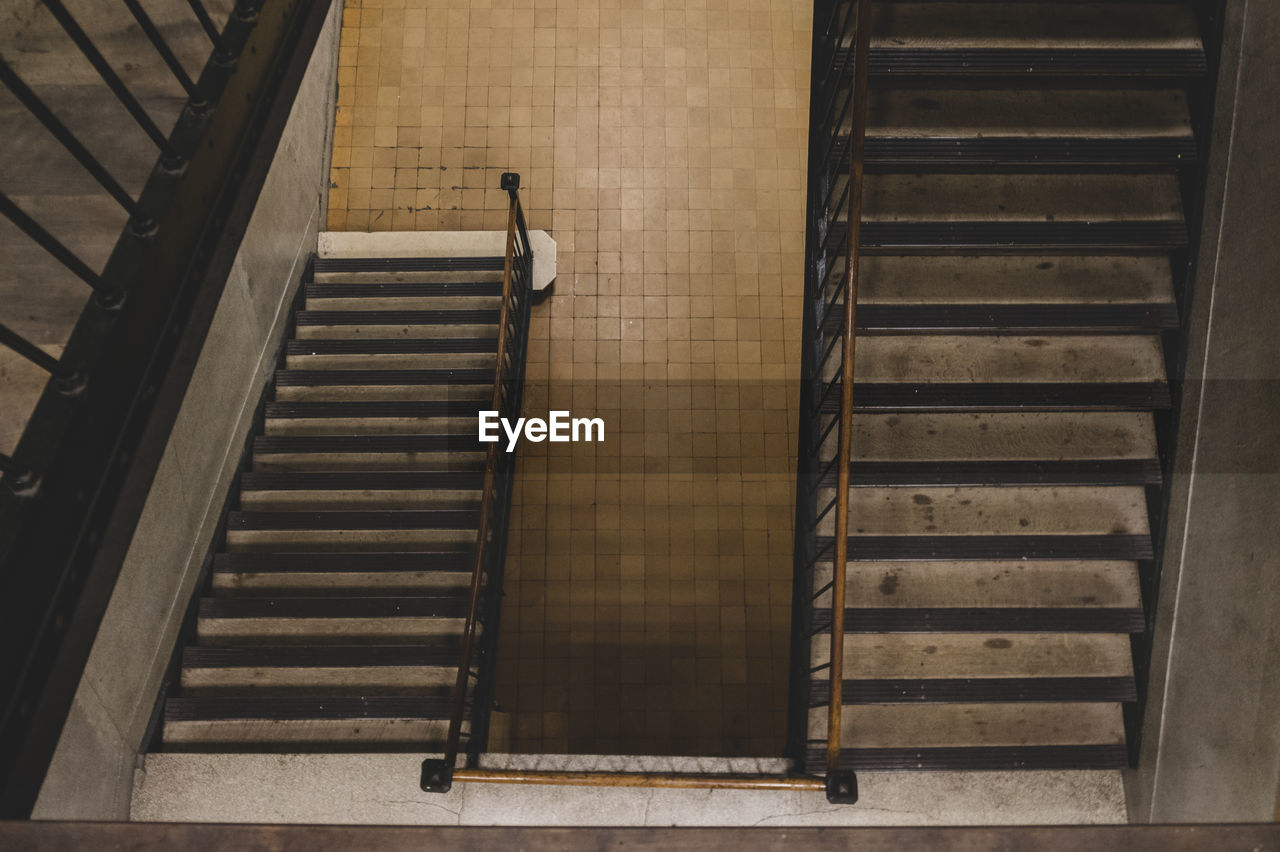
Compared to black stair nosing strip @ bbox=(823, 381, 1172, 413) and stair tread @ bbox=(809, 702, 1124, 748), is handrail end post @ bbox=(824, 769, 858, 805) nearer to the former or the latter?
stair tread @ bbox=(809, 702, 1124, 748)

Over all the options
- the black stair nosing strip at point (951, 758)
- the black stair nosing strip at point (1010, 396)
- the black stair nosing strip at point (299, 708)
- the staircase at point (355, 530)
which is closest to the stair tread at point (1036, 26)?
the black stair nosing strip at point (1010, 396)

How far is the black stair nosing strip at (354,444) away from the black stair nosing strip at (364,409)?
0.47 feet

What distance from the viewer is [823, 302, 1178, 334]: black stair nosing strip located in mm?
3457

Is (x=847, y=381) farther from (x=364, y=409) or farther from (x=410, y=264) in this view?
(x=410, y=264)

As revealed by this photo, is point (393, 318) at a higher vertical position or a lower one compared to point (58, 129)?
higher

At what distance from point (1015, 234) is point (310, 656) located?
13.1 ft

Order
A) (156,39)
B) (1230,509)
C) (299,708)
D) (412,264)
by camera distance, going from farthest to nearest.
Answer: (412,264) < (299,708) < (1230,509) < (156,39)

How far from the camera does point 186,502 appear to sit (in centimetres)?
396

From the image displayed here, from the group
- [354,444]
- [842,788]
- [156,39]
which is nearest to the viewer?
[156,39]

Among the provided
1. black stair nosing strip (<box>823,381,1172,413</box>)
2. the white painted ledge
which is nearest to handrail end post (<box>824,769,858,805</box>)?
black stair nosing strip (<box>823,381,1172,413</box>)

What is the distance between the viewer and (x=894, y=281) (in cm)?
357

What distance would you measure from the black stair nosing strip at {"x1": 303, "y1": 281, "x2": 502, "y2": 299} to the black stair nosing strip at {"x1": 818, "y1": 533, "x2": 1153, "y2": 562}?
9.68ft

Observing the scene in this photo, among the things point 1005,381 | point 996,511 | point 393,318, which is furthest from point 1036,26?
point 393,318

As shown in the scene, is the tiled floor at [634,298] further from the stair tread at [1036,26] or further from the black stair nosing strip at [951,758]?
the stair tread at [1036,26]
